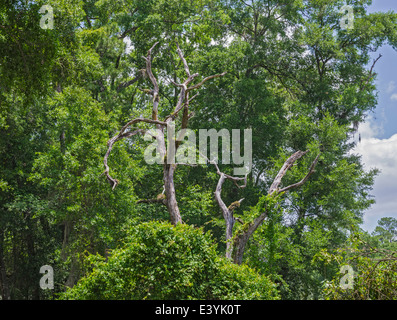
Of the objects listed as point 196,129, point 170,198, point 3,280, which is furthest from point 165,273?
point 3,280

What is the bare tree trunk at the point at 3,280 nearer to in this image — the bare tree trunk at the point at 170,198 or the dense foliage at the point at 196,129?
the dense foliage at the point at 196,129

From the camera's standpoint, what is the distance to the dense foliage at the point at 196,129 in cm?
1485

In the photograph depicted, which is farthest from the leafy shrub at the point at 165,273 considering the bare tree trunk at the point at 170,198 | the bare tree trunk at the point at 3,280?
the bare tree trunk at the point at 3,280

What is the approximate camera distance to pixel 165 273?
704 cm

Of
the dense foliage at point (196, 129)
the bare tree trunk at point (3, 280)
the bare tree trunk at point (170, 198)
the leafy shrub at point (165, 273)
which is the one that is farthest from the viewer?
the bare tree trunk at point (3, 280)

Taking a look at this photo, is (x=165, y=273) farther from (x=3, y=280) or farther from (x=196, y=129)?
(x=3, y=280)

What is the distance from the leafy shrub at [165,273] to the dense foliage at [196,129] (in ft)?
14.8

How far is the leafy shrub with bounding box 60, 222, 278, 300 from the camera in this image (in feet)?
23.2

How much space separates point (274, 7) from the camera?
22.2m

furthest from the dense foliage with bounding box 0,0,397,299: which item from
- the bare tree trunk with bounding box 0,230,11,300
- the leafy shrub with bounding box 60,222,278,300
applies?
the leafy shrub with bounding box 60,222,278,300

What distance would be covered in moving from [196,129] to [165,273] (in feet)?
41.1

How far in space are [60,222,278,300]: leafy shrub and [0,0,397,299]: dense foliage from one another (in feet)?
14.8

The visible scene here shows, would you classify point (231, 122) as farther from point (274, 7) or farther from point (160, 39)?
point (274, 7)

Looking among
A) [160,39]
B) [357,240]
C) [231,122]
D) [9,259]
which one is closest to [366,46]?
[231,122]
